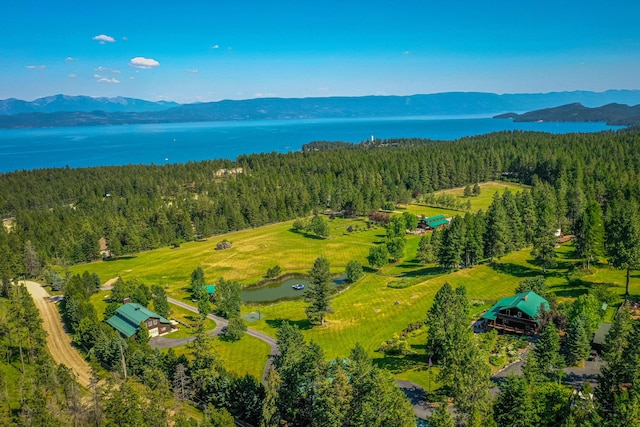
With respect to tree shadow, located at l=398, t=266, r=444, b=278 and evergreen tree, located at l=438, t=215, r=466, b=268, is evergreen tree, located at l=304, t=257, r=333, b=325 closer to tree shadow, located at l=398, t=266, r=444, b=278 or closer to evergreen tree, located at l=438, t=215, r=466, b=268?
tree shadow, located at l=398, t=266, r=444, b=278

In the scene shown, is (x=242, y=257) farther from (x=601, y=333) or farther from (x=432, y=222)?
(x=601, y=333)

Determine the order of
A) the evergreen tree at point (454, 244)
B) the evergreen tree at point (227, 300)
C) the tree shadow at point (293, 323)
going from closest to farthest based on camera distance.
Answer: the tree shadow at point (293, 323), the evergreen tree at point (227, 300), the evergreen tree at point (454, 244)

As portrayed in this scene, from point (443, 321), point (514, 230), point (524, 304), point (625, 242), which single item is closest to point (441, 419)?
point (443, 321)

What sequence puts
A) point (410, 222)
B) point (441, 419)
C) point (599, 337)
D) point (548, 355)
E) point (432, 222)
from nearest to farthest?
1. point (441, 419)
2. point (548, 355)
3. point (599, 337)
4. point (410, 222)
5. point (432, 222)

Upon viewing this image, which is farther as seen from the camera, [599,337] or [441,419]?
[599,337]

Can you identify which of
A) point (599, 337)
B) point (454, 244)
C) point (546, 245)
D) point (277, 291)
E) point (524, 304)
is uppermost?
point (546, 245)

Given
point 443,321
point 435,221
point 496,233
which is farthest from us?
point 435,221

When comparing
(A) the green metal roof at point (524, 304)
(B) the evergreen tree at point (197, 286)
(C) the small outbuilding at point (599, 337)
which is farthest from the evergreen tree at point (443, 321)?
(B) the evergreen tree at point (197, 286)

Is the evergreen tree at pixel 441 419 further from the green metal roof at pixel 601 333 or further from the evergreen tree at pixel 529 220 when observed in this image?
the evergreen tree at pixel 529 220
